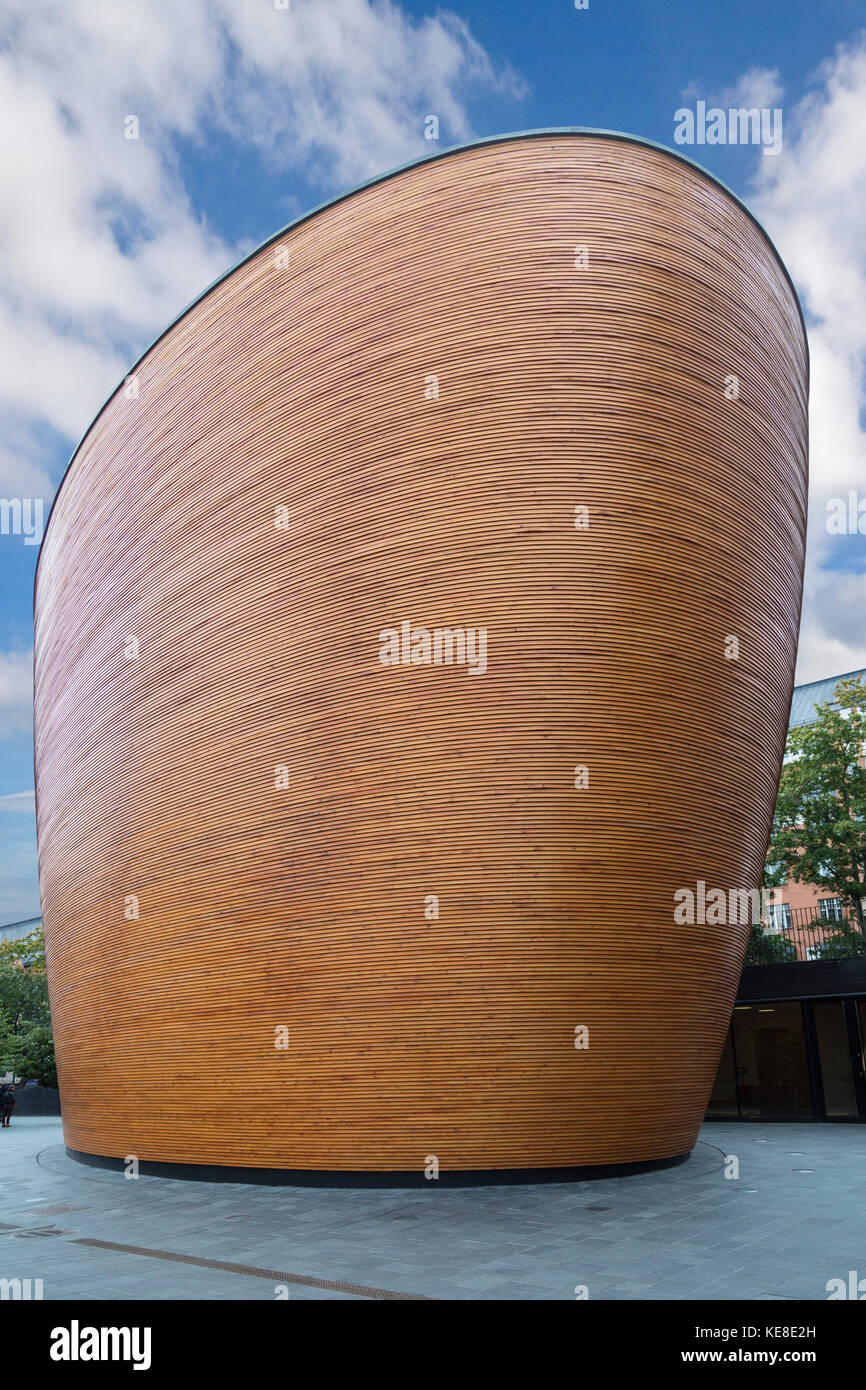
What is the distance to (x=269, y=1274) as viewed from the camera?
7.02 metres

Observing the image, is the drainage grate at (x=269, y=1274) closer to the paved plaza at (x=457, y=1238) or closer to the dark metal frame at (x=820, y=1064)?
the paved plaza at (x=457, y=1238)

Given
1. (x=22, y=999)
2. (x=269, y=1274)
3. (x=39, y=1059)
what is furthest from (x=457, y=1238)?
(x=22, y=999)

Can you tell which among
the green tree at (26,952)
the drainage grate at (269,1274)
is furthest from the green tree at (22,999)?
the drainage grate at (269,1274)

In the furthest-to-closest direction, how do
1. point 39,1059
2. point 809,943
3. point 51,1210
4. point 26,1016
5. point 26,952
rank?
1. point 26,952
2. point 26,1016
3. point 39,1059
4. point 809,943
5. point 51,1210

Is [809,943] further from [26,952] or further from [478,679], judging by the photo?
[26,952]

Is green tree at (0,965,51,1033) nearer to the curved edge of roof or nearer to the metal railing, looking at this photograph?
the metal railing

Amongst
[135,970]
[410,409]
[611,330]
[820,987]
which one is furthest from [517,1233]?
[820,987]

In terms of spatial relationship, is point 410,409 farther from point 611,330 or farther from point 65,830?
point 65,830

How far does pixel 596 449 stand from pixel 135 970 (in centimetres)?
935

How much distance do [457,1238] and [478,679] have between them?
5342 mm

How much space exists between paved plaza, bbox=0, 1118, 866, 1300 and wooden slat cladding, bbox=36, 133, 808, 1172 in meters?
0.89

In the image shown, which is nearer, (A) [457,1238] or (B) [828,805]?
(A) [457,1238]

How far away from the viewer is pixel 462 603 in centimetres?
1073

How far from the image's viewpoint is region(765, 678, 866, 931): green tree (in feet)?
81.9
